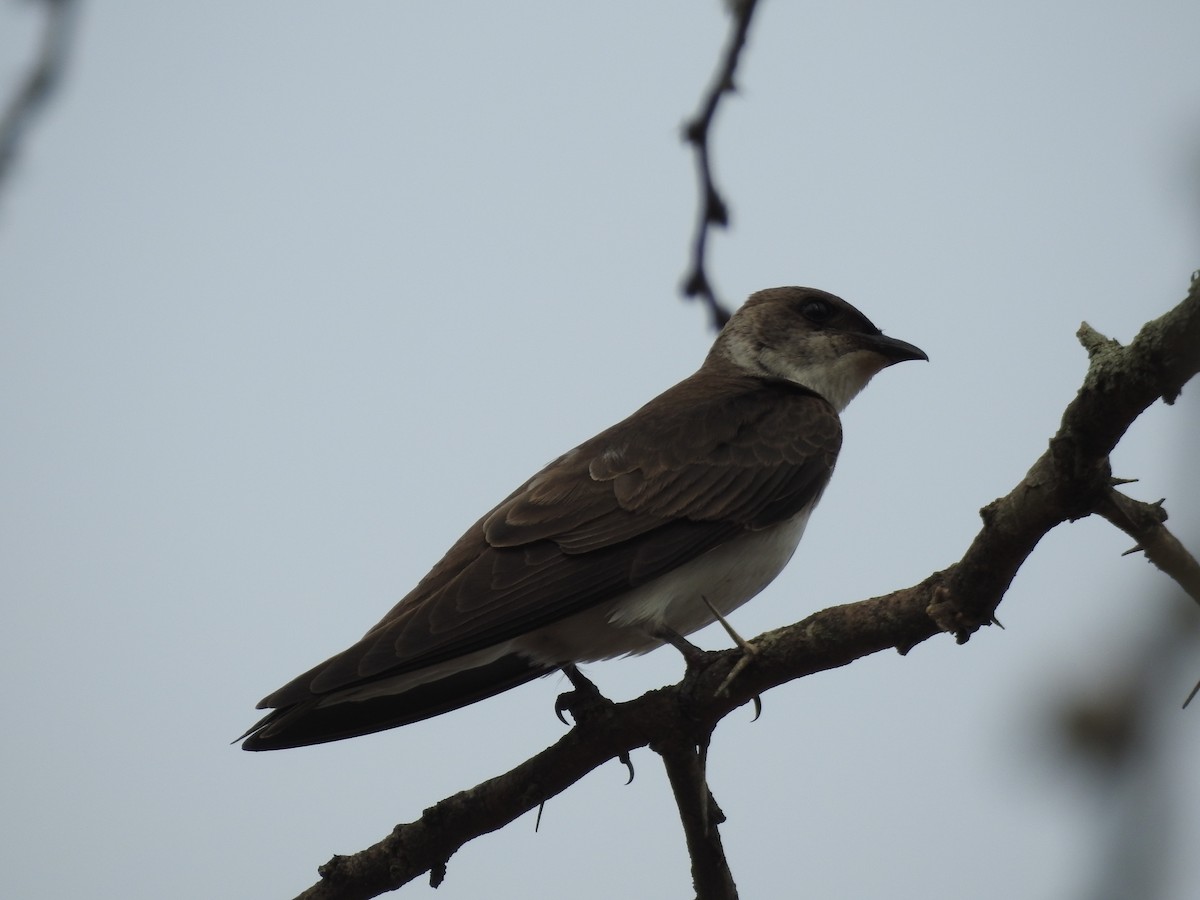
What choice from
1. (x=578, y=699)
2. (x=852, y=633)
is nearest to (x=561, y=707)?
(x=578, y=699)

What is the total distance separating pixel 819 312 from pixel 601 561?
10.2 feet

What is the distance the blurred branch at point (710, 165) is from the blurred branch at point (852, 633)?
99 centimetres

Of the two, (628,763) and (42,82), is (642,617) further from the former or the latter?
(42,82)

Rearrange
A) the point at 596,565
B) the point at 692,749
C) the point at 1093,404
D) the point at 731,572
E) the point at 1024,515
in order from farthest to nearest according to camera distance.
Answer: the point at 731,572, the point at 596,565, the point at 692,749, the point at 1024,515, the point at 1093,404

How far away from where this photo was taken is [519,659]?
5.94 m

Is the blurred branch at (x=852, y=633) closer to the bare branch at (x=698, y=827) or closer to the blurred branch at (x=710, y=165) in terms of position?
the bare branch at (x=698, y=827)

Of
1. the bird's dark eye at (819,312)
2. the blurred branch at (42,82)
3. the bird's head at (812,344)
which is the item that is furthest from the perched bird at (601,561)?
the blurred branch at (42,82)

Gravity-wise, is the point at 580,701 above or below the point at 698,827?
above

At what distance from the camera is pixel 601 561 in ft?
19.4

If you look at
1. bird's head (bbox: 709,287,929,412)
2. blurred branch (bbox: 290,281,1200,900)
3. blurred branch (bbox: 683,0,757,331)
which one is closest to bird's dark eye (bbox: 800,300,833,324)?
bird's head (bbox: 709,287,929,412)

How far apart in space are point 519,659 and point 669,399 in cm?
206

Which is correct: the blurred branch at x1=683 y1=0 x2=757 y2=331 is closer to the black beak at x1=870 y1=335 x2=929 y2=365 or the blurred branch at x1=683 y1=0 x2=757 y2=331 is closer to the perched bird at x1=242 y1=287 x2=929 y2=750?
the perched bird at x1=242 y1=287 x2=929 y2=750

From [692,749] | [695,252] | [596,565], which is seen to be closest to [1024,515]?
[695,252]

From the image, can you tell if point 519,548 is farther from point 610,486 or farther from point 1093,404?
point 1093,404
